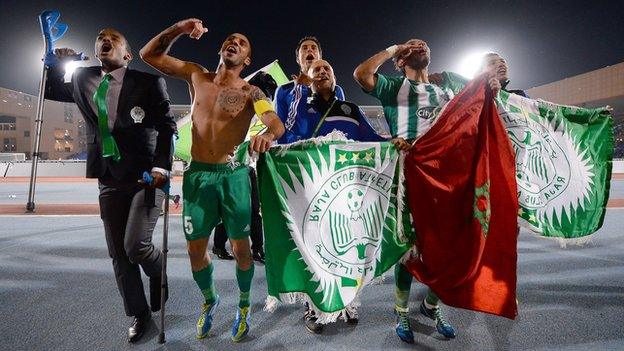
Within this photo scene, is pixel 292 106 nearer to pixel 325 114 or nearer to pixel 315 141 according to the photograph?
pixel 325 114

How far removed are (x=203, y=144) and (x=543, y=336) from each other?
2.65 m

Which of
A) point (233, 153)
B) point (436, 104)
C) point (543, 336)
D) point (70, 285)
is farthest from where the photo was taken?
point (70, 285)

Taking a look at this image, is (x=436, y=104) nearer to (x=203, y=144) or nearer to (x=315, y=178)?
(x=315, y=178)

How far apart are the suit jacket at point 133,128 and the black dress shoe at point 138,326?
954 mm

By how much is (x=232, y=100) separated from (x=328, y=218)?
1079mm

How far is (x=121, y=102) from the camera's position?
7.48 ft

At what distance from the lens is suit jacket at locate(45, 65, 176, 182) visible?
2262 millimetres

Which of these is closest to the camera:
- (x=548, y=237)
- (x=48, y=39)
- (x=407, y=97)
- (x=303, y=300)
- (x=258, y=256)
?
(x=303, y=300)

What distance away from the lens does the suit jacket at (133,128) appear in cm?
226

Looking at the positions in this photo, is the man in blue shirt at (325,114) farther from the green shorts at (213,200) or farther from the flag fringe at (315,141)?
the green shorts at (213,200)

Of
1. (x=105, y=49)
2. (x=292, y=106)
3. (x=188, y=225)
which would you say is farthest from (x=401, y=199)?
(x=105, y=49)

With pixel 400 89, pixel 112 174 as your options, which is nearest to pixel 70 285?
pixel 112 174

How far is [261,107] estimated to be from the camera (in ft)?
7.48

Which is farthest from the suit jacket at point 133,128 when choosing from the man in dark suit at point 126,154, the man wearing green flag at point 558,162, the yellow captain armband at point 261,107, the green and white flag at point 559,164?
the green and white flag at point 559,164
